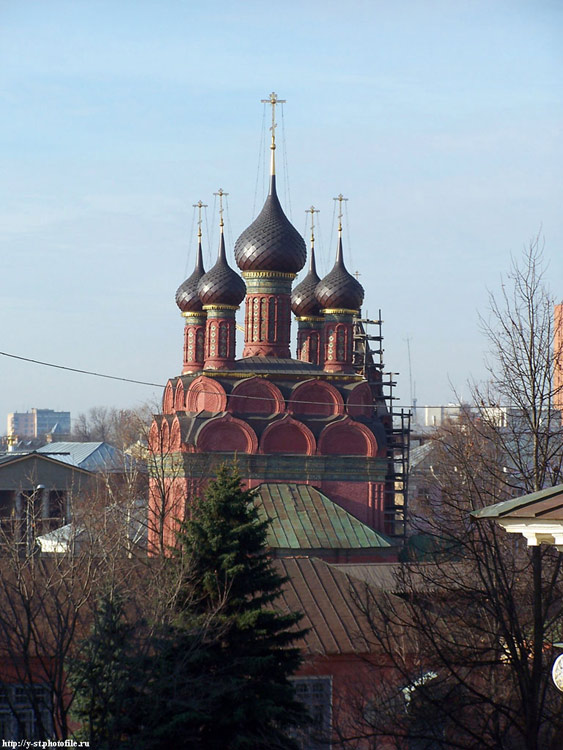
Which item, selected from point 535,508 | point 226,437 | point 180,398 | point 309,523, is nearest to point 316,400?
point 226,437

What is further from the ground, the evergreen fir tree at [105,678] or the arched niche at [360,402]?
the arched niche at [360,402]

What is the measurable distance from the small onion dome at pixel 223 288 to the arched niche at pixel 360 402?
4.02 meters

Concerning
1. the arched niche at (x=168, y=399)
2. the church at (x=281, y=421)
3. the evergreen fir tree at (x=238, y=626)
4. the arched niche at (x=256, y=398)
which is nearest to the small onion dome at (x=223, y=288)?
the church at (x=281, y=421)

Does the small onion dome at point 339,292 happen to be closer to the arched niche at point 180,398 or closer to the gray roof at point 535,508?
the arched niche at point 180,398

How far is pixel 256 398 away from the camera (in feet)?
95.0

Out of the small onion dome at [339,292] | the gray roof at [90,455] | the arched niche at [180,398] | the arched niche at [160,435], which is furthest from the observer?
the gray roof at [90,455]

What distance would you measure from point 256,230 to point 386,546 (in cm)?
931

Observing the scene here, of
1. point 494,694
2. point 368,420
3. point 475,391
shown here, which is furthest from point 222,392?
point 494,694

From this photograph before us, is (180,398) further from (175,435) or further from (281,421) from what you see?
(281,421)

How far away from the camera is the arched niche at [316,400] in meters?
29.2

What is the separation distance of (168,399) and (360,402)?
565 cm

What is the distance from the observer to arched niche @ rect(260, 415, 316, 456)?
28.5m

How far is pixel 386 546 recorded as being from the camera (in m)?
26.4

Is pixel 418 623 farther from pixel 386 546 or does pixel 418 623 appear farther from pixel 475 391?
pixel 386 546
